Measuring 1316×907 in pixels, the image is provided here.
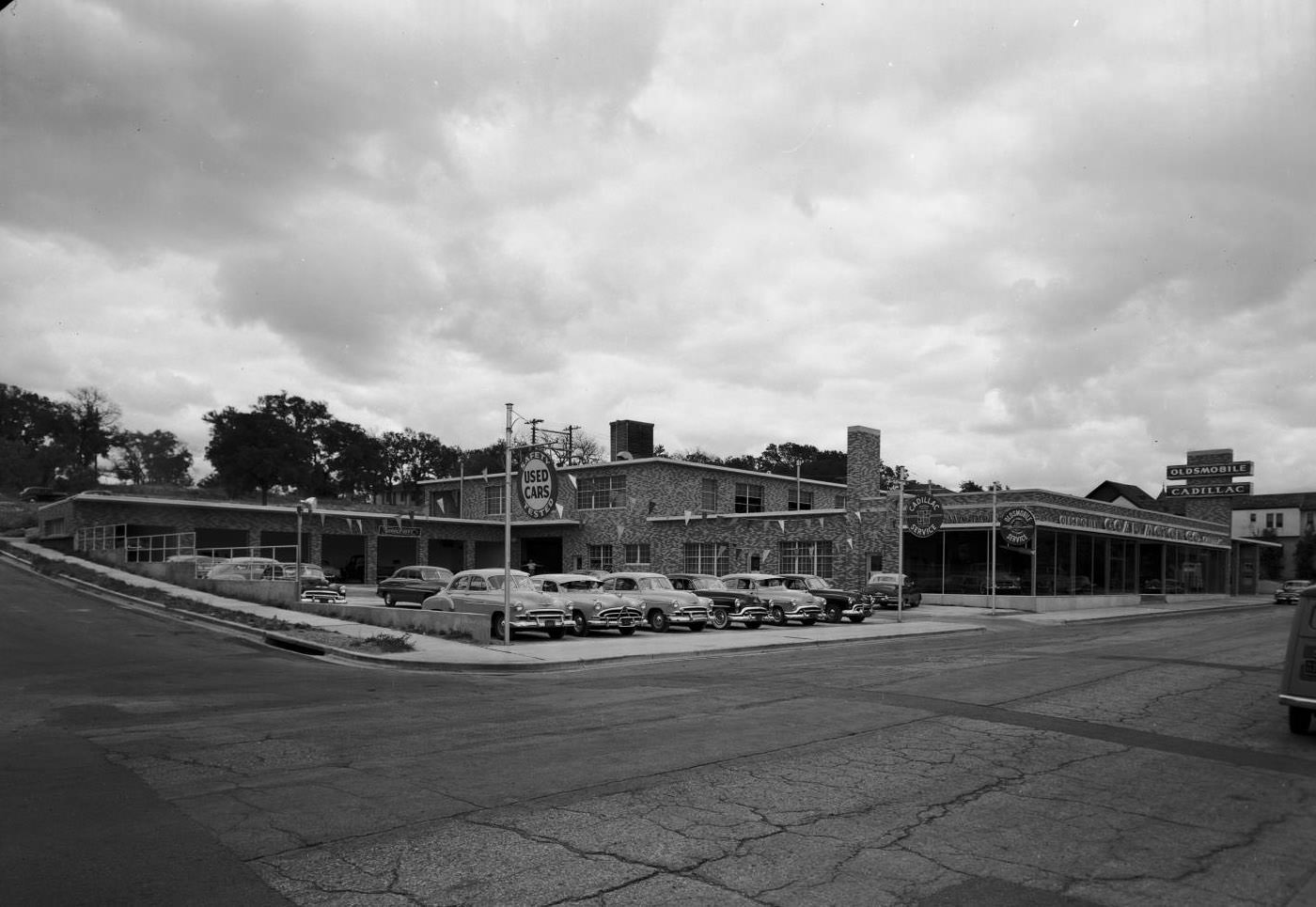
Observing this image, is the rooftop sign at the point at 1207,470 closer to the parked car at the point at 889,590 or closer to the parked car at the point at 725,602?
the parked car at the point at 889,590

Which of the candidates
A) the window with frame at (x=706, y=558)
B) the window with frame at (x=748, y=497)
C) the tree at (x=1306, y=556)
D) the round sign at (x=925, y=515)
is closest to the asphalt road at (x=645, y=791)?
the round sign at (x=925, y=515)

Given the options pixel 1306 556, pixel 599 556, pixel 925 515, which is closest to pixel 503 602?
pixel 925 515

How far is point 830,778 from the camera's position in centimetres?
799

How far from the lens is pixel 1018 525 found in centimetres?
3872

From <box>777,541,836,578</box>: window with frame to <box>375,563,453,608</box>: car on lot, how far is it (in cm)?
1862

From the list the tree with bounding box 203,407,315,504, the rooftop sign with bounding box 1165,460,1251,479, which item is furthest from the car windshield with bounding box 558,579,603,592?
the rooftop sign with bounding box 1165,460,1251,479

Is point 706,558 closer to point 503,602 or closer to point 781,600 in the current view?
point 781,600

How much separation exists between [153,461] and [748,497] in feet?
312

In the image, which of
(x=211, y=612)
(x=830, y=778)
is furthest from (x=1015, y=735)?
(x=211, y=612)

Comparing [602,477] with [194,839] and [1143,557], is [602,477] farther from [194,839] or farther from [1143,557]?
[194,839]

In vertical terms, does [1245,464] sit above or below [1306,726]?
above

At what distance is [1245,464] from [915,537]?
38975 mm

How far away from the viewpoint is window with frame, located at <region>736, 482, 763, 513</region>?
180 feet

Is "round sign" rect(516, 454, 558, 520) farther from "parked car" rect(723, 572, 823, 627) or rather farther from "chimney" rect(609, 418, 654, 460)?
"chimney" rect(609, 418, 654, 460)
